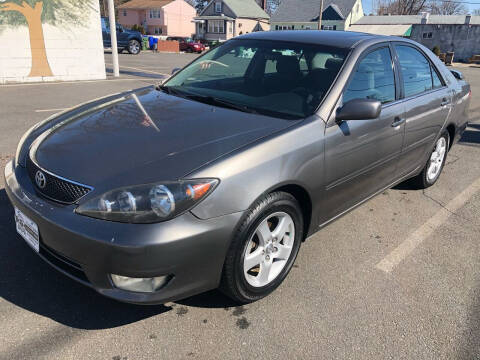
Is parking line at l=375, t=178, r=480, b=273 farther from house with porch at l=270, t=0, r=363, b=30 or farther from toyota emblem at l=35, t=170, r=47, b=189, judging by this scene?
house with porch at l=270, t=0, r=363, b=30

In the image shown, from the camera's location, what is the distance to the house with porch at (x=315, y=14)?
47.9 m

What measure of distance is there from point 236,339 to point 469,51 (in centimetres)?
4722

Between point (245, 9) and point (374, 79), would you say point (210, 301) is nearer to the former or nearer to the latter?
point (374, 79)

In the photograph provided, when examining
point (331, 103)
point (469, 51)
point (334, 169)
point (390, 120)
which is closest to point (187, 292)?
point (334, 169)

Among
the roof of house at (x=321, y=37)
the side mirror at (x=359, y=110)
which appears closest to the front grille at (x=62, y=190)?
the side mirror at (x=359, y=110)

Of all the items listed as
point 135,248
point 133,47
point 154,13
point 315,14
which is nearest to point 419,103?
point 135,248

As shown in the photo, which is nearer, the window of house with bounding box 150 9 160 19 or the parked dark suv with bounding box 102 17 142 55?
the parked dark suv with bounding box 102 17 142 55

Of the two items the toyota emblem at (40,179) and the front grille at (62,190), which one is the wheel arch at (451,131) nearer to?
the front grille at (62,190)

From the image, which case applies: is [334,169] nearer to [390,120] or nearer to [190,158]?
[390,120]

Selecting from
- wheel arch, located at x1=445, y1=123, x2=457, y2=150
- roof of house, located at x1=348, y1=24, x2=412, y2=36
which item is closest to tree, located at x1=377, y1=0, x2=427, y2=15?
roof of house, located at x1=348, y1=24, x2=412, y2=36

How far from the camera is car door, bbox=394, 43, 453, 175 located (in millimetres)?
3721

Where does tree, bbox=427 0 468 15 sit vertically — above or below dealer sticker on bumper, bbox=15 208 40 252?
above

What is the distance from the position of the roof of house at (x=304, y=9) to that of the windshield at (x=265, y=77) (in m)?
49.0

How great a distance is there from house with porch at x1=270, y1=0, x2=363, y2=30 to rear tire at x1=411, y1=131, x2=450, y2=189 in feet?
147
